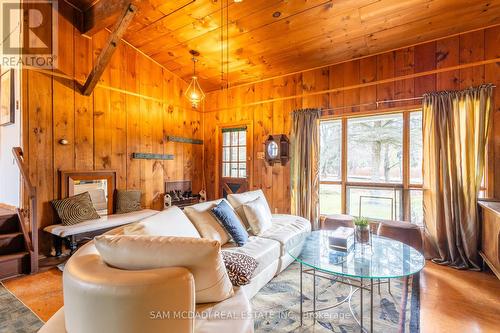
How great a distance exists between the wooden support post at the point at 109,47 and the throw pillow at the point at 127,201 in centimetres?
163

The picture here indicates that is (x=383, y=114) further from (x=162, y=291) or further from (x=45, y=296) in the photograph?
(x=45, y=296)

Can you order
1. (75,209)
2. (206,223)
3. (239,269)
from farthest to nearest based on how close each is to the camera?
(75,209) < (206,223) < (239,269)

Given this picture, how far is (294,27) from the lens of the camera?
131 inches

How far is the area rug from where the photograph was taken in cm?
196

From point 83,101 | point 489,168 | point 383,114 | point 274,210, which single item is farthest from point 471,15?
point 83,101

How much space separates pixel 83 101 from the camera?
150 inches

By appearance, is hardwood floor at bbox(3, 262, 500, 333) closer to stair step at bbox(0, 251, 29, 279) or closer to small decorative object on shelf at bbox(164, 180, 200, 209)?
stair step at bbox(0, 251, 29, 279)

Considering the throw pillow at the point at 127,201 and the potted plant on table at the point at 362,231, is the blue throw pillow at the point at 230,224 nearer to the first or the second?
the potted plant on table at the point at 362,231

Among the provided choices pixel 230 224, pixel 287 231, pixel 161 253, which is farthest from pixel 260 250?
pixel 161 253

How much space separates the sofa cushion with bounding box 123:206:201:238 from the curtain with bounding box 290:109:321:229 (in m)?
2.39

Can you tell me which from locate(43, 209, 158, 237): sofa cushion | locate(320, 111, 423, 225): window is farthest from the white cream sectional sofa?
locate(320, 111, 423, 225): window

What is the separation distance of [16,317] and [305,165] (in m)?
3.81

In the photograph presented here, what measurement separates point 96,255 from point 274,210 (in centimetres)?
367

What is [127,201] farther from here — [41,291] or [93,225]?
[41,291]
